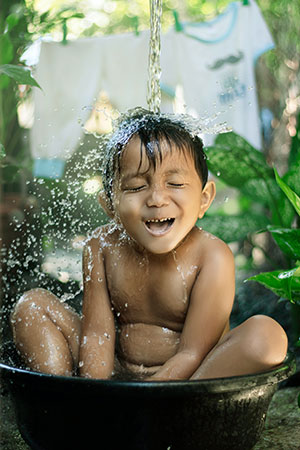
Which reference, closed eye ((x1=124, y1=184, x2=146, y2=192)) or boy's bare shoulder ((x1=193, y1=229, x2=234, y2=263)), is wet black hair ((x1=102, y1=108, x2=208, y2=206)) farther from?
boy's bare shoulder ((x1=193, y1=229, x2=234, y2=263))

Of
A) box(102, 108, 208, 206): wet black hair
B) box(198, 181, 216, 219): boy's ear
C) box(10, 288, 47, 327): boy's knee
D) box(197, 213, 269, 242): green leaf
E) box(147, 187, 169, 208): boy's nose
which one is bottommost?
box(197, 213, 269, 242): green leaf

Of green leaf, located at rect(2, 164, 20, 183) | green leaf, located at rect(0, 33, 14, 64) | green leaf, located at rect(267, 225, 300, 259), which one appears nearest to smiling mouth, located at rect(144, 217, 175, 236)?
green leaf, located at rect(267, 225, 300, 259)

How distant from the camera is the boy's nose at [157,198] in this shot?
1430 mm

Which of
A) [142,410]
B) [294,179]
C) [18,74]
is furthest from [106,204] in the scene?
[294,179]

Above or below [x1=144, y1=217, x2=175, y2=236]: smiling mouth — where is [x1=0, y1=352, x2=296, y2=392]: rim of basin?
below

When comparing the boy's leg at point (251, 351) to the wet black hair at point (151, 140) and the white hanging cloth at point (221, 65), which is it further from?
the white hanging cloth at point (221, 65)

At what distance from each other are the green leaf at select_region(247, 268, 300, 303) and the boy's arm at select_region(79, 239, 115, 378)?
41 centimetres

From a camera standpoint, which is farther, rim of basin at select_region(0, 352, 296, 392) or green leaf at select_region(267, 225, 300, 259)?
green leaf at select_region(267, 225, 300, 259)

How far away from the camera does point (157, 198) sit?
1428 millimetres

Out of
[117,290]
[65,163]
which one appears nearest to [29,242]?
[65,163]

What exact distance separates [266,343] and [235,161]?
1.41 m

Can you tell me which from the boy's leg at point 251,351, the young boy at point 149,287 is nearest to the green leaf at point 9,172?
the young boy at point 149,287

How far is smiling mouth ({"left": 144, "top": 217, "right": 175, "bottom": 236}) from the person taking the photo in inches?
57.2

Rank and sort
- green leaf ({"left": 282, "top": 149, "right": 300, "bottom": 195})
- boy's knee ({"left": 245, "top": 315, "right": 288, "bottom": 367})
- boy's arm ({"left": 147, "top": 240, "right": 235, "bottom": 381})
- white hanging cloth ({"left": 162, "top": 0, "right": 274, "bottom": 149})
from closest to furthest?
boy's knee ({"left": 245, "top": 315, "right": 288, "bottom": 367})
boy's arm ({"left": 147, "top": 240, "right": 235, "bottom": 381})
green leaf ({"left": 282, "top": 149, "right": 300, "bottom": 195})
white hanging cloth ({"left": 162, "top": 0, "right": 274, "bottom": 149})
